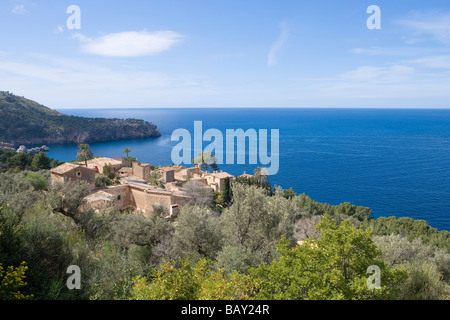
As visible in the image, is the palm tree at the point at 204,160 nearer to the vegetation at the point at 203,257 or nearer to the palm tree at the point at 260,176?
the palm tree at the point at 260,176

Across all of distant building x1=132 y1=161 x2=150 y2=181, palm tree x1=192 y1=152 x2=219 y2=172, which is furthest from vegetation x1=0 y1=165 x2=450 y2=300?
palm tree x1=192 y1=152 x2=219 y2=172

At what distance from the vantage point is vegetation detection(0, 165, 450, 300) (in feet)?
22.7

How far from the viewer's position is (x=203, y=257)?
437 inches

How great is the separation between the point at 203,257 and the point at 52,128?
405ft

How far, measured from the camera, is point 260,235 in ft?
43.0

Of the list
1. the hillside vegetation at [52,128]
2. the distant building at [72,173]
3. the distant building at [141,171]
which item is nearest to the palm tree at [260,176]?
the distant building at [141,171]

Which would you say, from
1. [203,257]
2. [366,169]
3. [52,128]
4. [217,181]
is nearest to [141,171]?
[217,181]

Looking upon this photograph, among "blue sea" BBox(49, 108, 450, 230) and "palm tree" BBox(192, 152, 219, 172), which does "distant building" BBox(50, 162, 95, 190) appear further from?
"blue sea" BBox(49, 108, 450, 230)

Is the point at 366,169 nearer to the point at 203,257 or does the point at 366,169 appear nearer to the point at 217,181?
the point at 217,181
